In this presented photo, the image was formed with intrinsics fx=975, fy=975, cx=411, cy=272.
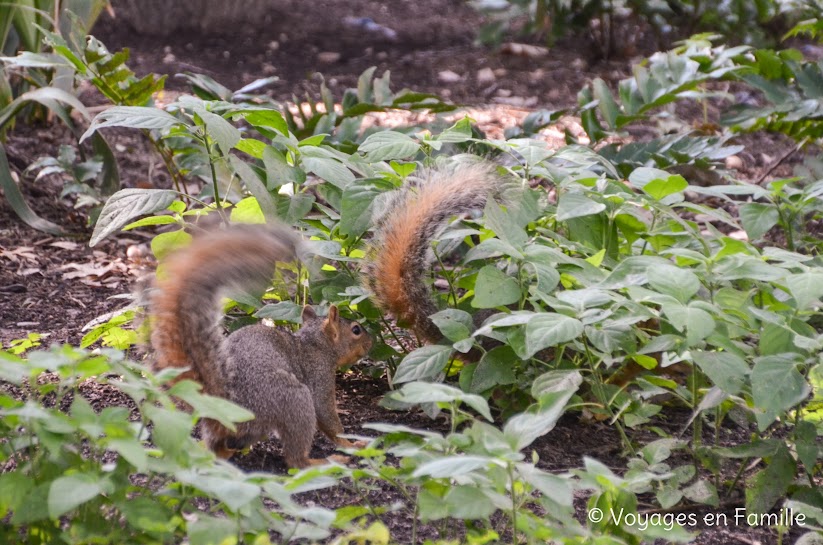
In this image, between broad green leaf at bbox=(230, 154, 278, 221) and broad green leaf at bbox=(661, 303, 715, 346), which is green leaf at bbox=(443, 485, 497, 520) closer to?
broad green leaf at bbox=(661, 303, 715, 346)

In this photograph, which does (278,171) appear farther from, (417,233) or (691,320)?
(691,320)

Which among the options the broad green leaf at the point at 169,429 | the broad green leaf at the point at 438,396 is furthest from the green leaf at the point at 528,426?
the broad green leaf at the point at 169,429

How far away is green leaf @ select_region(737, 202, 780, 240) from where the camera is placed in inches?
115

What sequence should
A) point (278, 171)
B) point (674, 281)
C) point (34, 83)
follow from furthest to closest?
point (34, 83) → point (278, 171) → point (674, 281)

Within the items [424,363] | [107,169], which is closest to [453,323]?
[424,363]

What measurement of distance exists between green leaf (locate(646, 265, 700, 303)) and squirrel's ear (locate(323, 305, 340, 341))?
1114 mm

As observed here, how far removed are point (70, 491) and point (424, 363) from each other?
1.33 metres

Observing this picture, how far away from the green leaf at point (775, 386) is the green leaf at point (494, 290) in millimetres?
672

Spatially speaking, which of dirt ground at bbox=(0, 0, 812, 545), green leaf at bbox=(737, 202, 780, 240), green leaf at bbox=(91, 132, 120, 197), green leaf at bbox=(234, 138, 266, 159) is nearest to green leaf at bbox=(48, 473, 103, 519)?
dirt ground at bbox=(0, 0, 812, 545)

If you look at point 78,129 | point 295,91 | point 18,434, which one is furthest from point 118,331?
point 295,91

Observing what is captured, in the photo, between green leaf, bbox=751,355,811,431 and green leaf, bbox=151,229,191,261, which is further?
green leaf, bbox=151,229,191,261

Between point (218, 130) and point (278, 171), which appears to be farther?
point (278, 171)

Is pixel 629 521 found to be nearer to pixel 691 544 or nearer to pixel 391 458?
pixel 691 544

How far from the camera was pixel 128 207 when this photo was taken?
276 cm
